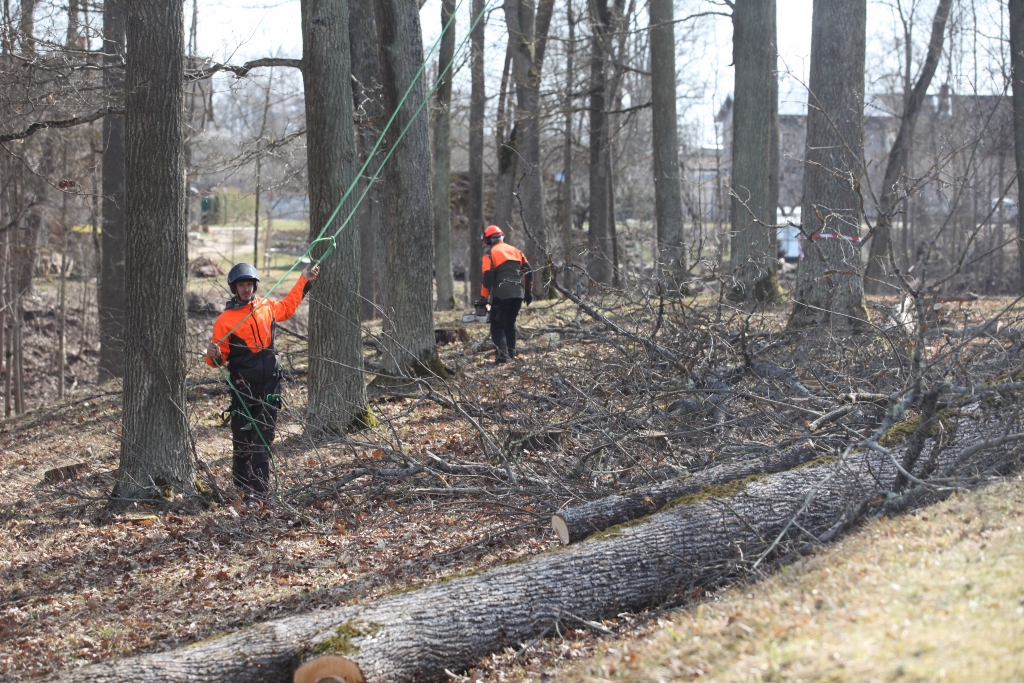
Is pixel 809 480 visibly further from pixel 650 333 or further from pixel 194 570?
pixel 194 570

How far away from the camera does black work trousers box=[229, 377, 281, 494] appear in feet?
23.7

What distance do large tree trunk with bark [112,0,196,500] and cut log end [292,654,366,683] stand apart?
137 inches

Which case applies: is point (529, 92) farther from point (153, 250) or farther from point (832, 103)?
point (153, 250)

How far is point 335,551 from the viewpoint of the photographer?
6125 mm

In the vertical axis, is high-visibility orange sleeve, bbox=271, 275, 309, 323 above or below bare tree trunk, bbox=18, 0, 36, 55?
below

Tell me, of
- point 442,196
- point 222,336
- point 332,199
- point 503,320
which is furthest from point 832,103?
point 442,196

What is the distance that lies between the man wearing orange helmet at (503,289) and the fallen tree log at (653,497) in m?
5.58

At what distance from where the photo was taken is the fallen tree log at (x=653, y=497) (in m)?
5.16

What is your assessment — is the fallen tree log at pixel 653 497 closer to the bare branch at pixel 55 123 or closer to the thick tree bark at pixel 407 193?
the thick tree bark at pixel 407 193

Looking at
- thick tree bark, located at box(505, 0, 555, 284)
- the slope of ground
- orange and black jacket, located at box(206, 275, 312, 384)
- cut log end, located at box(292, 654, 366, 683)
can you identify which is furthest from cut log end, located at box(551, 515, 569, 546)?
thick tree bark, located at box(505, 0, 555, 284)

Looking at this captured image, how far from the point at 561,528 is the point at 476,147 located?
53.1 ft

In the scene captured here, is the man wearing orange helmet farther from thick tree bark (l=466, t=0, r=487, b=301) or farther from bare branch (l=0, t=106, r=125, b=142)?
thick tree bark (l=466, t=0, r=487, b=301)

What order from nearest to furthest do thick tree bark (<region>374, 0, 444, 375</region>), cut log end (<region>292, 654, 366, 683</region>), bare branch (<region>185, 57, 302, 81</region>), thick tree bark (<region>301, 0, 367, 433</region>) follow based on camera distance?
1. cut log end (<region>292, 654, 366, 683</region>)
2. thick tree bark (<region>301, 0, 367, 433</region>)
3. bare branch (<region>185, 57, 302, 81</region>)
4. thick tree bark (<region>374, 0, 444, 375</region>)

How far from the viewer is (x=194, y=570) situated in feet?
19.8
